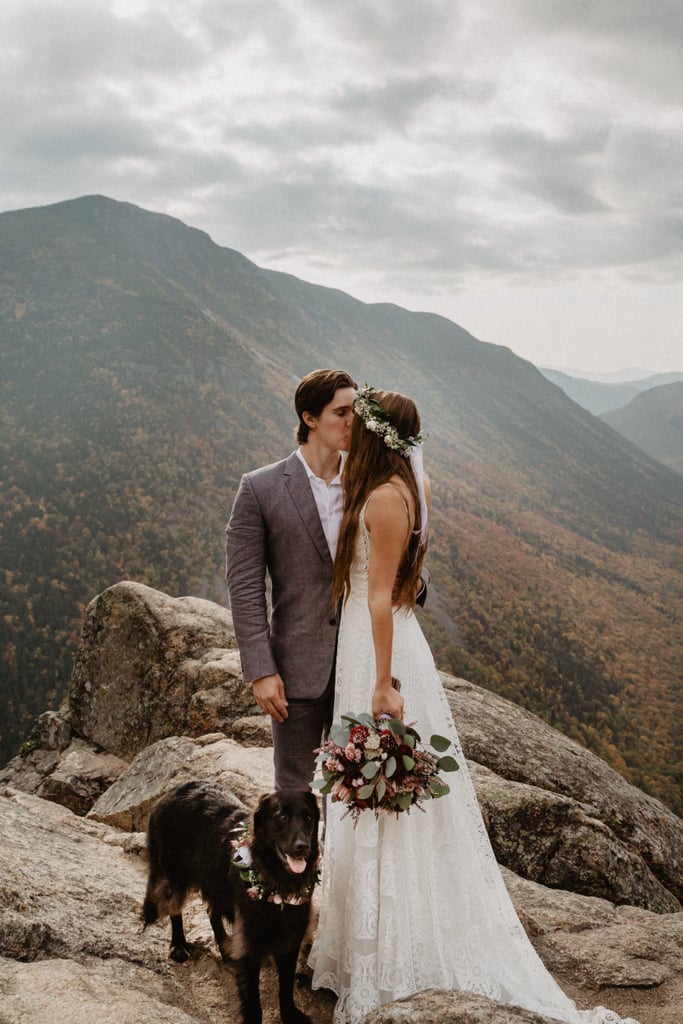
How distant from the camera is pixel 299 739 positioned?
11.8 feet

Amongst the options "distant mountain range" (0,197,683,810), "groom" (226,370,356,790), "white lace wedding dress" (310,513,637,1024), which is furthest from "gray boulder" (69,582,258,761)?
"distant mountain range" (0,197,683,810)

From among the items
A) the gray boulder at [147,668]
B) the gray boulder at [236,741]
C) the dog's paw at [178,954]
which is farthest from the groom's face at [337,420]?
the gray boulder at [147,668]

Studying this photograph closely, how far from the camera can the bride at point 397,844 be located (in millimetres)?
3158

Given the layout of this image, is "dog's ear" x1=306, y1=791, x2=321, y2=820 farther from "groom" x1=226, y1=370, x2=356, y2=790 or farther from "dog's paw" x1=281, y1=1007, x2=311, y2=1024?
"dog's paw" x1=281, y1=1007, x2=311, y2=1024

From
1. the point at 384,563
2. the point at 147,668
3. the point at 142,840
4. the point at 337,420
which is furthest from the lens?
the point at 147,668

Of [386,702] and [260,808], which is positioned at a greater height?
[386,702]

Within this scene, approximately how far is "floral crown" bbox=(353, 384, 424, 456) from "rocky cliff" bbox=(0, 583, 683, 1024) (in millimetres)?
2289

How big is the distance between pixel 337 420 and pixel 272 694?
4.70 ft

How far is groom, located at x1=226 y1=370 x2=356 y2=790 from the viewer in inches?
136

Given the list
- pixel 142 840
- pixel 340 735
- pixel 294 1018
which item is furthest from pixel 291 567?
pixel 142 840

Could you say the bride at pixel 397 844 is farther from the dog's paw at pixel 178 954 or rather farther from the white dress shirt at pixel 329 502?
the dog's paw at pixel 178 954

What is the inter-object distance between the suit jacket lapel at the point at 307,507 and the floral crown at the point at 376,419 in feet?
1.79

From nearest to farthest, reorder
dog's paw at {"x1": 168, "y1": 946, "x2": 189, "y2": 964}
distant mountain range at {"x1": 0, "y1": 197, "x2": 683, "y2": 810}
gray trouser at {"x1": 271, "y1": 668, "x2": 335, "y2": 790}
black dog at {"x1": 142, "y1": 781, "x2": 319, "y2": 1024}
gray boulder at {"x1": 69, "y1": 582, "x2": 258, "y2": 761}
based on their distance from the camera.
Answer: black dog at {"x1": 142, "y1": 781, "x2": 319, "y2": 1024} < gray trouser at {"x1": 271, "y1": 668, "x2": 335, "y2": 790} < dog's paw at {"x1": 168, "y1": 946, "x2": 189, "y2": 964} < gray boulder at {"x1": 69, "y1": 582, "x2": 258, "y2": 761} < distant mountain range at {"x1": 0, "y1": 197, "x2": 683, "y2": 810}

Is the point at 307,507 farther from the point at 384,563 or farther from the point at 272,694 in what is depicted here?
the point at 272,694
